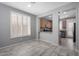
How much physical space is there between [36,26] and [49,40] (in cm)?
221

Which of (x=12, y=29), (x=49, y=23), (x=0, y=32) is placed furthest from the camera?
(x=49, y=23)

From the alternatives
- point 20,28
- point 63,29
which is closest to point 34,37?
Result: point 20,28

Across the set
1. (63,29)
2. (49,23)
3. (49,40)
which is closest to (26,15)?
(49,40)

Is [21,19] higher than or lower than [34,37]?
higher

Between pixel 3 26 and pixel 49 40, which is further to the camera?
pixel 49 40

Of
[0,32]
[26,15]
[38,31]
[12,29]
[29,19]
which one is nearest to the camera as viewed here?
[0,32]

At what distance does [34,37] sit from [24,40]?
148 cm

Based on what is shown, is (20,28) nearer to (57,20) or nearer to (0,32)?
(0,32)

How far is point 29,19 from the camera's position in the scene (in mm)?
6816

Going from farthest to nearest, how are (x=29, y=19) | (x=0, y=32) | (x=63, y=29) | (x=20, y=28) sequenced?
(x=63, y=29) → (x=29, y=19) → (x=20, y=28) → (x=0, y=32)

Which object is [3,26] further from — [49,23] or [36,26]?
[49,23]

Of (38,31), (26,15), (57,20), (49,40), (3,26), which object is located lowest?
(49,40)

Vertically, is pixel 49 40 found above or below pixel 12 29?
below

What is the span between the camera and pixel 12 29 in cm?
505
